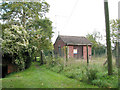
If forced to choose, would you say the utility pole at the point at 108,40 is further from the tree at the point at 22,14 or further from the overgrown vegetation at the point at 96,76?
the tree at the point at 22,14

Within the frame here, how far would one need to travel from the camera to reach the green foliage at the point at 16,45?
27.5 ft

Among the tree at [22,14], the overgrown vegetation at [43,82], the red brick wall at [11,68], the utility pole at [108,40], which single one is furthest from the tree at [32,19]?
the utility pole at [108,40]

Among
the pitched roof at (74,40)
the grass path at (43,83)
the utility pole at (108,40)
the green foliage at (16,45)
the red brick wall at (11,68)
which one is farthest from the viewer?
the pitched roof at (74,40)

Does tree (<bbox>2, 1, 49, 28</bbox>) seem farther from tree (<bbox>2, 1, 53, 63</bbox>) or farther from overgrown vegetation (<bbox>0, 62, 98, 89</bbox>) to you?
overgrown vegetation (<bbox>0, 62, 98, 89</bbox>)

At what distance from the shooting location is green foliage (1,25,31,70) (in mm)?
8373

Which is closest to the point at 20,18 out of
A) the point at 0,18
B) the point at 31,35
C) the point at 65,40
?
the point at 0,18

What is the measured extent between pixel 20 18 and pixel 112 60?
1027cm

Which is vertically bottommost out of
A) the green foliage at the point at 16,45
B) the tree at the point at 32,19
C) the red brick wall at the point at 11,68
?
the red brick wall at the point at 11,68

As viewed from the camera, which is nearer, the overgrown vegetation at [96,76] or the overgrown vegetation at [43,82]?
the overgrown vegetation at [96,76]

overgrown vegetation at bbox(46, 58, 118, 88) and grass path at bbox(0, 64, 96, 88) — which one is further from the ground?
overgrown vegetation at bbox(46, 58, 118, 88)

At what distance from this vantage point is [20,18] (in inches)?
511

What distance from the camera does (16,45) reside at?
347 inches

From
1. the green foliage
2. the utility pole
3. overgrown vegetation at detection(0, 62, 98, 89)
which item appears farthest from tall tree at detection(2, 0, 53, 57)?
the utility pole

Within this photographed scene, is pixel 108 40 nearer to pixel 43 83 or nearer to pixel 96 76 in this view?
pixel 96 76
